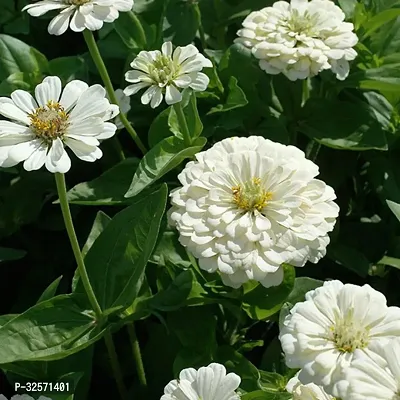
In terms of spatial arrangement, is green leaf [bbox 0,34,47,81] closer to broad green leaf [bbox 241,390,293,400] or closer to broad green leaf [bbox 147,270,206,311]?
broad green leaf [bbox 147,270,206,311]

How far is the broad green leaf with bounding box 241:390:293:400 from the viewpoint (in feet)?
3.25

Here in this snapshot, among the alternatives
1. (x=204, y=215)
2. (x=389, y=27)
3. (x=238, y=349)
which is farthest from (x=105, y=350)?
(x=389, y=27)

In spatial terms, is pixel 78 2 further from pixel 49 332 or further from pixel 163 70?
pixel 49 332

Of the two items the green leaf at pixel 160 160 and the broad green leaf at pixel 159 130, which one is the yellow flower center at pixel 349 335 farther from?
the broad green leaf at pixel 159 130

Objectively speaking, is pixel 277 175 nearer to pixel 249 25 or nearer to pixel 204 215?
pixel 204 215

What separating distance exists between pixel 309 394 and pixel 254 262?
0.18 meters

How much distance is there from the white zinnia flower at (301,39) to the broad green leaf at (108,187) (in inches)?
11.6

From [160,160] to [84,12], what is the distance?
0.82 ft

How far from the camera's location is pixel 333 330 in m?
0.88

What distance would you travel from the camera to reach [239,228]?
103 centimetres

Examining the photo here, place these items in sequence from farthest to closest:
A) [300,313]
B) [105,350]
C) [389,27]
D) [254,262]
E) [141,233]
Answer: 1. [389,27]
2. [105,350]
3. [141,233]
4. [254,262]
5. [300,313]

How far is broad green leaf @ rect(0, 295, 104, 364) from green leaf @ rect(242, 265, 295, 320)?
228 millimetres

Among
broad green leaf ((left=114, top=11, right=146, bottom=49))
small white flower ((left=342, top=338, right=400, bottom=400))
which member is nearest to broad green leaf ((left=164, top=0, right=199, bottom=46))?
broad green leaf ((left=114, top=11, right=146, bottom=49))

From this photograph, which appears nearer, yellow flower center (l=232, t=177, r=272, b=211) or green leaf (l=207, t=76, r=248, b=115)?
yellow flower center (l=232, t=177, r=272, b=211)
